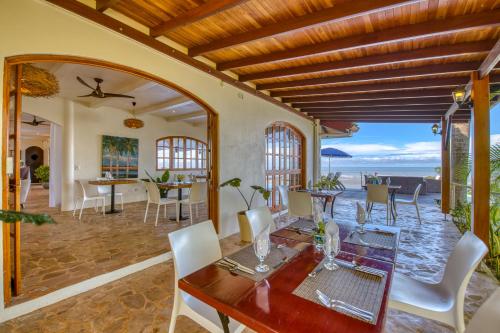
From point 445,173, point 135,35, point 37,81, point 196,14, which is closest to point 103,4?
point 135,35

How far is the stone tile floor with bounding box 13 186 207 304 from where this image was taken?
7.97 ft

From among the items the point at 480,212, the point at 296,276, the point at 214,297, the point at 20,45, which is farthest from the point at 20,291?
the point at 480,212

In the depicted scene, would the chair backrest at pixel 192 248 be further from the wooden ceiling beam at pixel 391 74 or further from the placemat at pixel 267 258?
the wooden ceiling beam at pixel 391 74

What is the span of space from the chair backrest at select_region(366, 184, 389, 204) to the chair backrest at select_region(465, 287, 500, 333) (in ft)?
13.6

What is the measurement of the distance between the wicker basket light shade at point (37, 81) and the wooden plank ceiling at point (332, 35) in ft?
3.14

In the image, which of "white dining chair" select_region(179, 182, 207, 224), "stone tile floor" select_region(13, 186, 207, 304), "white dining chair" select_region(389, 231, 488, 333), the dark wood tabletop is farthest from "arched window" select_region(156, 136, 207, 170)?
"white dining chair" select_region(389, 231, 488, 333)

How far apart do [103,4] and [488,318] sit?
337 cm

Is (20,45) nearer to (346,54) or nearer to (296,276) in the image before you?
(296,276)

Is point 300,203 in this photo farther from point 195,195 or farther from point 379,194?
point 195,195

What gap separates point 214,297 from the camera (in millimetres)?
1017

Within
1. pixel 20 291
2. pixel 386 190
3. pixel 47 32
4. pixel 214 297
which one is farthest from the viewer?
pixel 386 190

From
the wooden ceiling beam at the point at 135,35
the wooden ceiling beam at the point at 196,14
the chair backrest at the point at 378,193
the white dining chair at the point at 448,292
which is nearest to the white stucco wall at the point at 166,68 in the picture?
the wooden ceiling beam at the point at 135,35

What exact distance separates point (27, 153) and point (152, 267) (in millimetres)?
13700

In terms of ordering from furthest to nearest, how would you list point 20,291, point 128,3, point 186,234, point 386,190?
point 386,190, point 128,3, point 20,291, point 186,234
